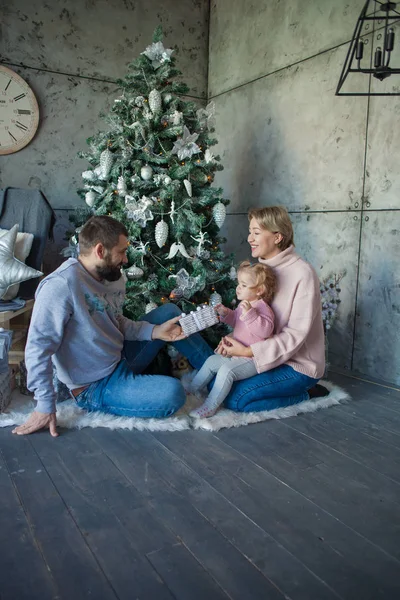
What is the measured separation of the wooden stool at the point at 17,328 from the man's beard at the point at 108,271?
75 cm

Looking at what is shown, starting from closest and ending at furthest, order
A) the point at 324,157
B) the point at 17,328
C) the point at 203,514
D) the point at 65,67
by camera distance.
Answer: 1. the point at 203,514
2. the point at 17,328
3. the point at 324,157
4. the point at 65,67

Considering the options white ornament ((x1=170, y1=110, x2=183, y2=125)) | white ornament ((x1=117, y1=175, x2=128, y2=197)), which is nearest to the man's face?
white ornament ((x1=117, y1=175, x2=128, y2=197))

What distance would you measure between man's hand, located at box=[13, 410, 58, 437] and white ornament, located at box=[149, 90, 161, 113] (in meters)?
2.07

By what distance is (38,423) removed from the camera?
2096 millimetres

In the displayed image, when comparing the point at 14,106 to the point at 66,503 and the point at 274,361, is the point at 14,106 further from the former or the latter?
the point at 66,503

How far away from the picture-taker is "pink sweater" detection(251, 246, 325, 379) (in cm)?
238

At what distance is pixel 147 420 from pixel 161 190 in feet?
4.97

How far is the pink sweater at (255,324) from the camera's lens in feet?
7.74

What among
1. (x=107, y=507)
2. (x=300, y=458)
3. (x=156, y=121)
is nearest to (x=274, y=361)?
(x=300, y=458)

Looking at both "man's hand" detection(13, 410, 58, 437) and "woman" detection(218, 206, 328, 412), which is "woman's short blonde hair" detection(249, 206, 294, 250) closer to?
"woman" detection(218, 206, 328, 412)

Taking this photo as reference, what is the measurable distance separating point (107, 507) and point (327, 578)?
2.44ft

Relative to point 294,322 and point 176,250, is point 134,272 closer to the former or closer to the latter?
point 176,250

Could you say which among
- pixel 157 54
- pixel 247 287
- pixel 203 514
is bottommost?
pixel 203 514

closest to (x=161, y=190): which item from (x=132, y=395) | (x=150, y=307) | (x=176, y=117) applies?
(x=176, y=117)
